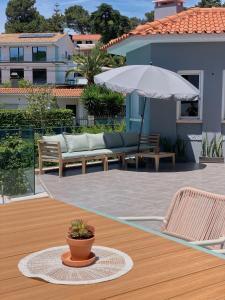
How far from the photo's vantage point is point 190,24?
542 inches

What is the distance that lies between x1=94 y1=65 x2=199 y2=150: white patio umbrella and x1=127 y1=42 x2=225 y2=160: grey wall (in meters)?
1.54

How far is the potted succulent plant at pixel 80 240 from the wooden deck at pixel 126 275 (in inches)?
10.9

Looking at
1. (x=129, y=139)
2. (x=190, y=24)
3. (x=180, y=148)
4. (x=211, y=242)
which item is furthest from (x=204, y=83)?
(x=211, y=242)

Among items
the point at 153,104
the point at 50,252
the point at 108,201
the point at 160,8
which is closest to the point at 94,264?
the point at 50,252

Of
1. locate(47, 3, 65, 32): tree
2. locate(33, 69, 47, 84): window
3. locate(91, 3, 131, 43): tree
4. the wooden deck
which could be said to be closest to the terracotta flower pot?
the wooden deck

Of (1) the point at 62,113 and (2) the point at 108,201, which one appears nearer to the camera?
(2) the point at 108,201

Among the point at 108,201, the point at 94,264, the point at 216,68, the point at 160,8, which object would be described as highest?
the point at 160,8

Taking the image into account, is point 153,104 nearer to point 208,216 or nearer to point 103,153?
point 103,153

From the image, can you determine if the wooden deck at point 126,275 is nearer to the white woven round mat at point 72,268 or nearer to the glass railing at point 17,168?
the white woven round mat at point 72,268

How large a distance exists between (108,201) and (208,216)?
4.63 meters

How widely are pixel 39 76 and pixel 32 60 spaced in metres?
2.29

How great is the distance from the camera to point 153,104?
45.3ft

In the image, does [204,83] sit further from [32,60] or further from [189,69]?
[32,60]

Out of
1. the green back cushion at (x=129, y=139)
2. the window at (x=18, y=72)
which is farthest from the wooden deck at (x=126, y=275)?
the window at (x=18, y=72)
